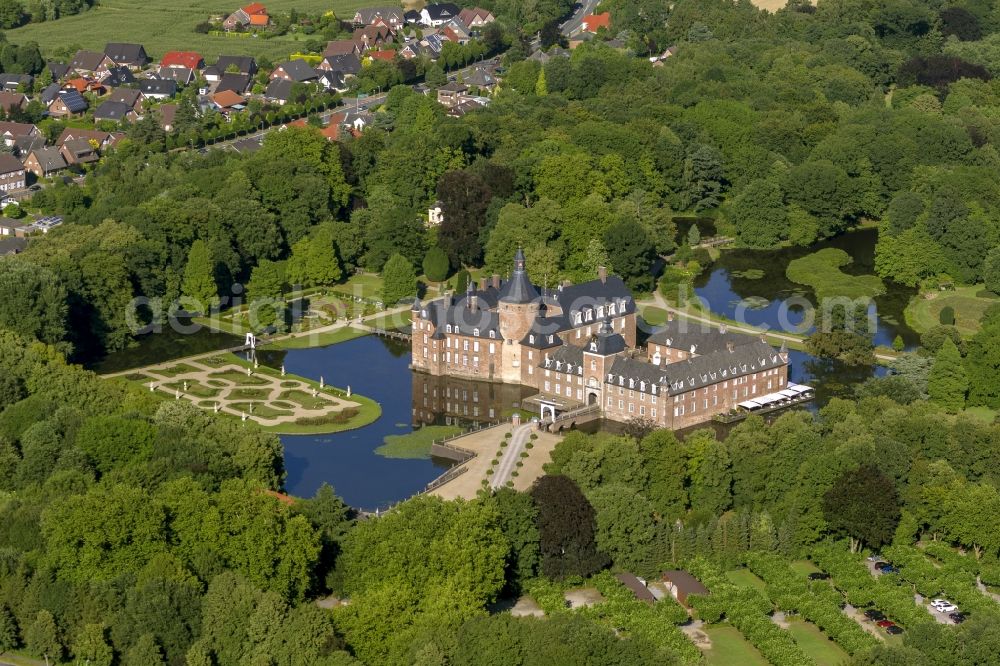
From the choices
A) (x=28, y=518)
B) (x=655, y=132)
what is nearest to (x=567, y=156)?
(x=655, y=132)

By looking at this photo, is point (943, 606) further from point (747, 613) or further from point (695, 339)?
point (695, 339)

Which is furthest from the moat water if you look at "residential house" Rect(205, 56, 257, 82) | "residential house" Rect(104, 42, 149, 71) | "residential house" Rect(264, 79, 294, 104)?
"residential house" Rect(104, 42, 149, 71)

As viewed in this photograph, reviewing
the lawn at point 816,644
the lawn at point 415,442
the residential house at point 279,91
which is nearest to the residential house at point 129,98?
the residential house at point 279,91

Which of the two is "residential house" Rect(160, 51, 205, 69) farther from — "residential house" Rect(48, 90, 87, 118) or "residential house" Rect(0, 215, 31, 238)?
"residential house" Rect(0, 215, 31, 238)

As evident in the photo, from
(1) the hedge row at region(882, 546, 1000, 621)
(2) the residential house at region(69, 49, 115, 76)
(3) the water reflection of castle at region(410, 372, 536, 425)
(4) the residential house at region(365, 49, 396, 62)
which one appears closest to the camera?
(1) the hedge row at region(882, 546, 1000, 621)

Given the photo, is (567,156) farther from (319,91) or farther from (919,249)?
(319,91)
